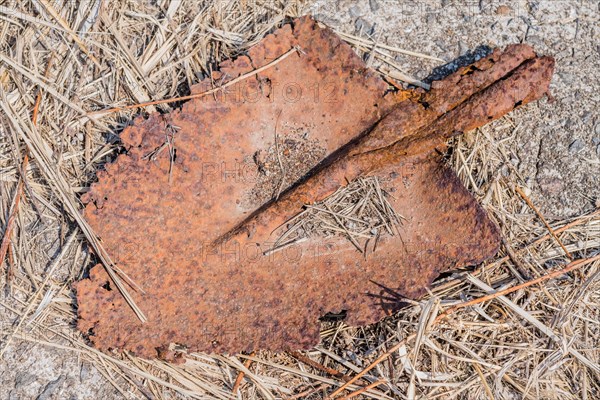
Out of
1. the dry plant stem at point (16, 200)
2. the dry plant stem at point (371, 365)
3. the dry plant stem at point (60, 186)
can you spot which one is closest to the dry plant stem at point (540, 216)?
the dry plant stem at point (371, 365)

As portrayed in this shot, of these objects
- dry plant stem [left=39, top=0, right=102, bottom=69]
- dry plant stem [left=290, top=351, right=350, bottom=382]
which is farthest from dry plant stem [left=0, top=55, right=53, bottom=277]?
dry plant stem [left=290, top=351, right=350, bottom=382]

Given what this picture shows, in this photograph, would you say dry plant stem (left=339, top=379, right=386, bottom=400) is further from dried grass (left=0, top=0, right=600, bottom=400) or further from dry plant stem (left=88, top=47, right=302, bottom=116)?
dry plant stem (left=88, top=47, right=302, bottom=116)

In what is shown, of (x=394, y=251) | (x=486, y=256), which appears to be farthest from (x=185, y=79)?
(x=486, y=256)

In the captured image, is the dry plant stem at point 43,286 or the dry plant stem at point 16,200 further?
the dry plant stem at point 16,200

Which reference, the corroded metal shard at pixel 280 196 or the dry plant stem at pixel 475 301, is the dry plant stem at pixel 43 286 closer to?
the corroded metal shard at pixel 280 196

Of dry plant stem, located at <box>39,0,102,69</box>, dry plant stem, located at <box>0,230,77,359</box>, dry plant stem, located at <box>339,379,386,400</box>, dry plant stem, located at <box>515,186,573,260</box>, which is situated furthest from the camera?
dry plant stem, located at <box>39,0,102,69</box>

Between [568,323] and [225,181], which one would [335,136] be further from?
[568,323]
